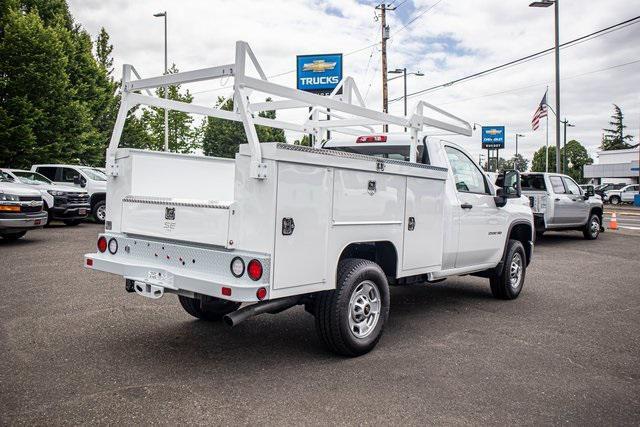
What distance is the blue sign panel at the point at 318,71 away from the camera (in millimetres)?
A: 25781

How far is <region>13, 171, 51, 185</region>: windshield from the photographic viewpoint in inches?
632

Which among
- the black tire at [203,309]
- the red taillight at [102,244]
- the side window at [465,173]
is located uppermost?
the side window at [465,173]

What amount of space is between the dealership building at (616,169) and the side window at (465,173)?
7318cm

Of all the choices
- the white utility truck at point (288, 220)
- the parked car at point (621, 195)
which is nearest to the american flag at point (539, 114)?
the parked car at point (621, 195)

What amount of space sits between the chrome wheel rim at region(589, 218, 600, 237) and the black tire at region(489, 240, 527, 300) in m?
10.1

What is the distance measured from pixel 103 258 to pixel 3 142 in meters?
19.7

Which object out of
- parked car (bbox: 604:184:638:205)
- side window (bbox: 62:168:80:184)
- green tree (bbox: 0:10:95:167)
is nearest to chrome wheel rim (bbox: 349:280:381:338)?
side window (bbox: 62:168:80:184)

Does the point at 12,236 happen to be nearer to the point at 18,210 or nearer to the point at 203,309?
the point at 18,210

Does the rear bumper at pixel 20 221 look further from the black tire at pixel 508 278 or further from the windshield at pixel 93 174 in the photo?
the black tire at pixel 508 278

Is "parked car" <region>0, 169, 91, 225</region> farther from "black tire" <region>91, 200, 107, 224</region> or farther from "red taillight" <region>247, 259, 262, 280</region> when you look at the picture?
"red taillight" <region>247, 259, 262, 280</region>

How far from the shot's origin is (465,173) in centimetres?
673

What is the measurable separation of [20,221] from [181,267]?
9094 millimetres

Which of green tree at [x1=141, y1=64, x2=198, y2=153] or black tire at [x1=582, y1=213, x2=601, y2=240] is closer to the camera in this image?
black tire at [x1=582, y1=213, x2=601, y2=240]

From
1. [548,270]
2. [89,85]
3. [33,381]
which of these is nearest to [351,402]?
[33,381]
